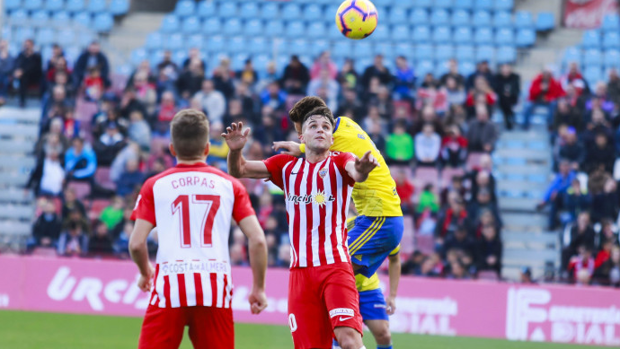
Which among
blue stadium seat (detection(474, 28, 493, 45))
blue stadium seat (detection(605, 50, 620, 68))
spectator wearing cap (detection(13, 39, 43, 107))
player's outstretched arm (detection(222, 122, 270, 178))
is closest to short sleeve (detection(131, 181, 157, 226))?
player's outstretched arm (detection(222, 122, 270, 178))

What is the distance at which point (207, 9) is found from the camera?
2128 cm

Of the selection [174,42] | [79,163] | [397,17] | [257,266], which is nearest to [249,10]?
[174,42]

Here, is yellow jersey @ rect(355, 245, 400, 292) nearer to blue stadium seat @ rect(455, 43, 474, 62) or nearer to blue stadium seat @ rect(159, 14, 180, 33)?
blue stadium seat @ rect(455, 43, 474, 62)

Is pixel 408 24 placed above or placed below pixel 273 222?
above

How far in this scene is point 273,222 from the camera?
47.0 feet

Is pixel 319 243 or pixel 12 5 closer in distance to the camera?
pixel 319 243

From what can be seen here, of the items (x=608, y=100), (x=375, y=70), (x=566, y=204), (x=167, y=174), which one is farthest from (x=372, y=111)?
(x=167, y=174)

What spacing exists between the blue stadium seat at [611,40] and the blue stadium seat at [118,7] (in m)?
11.4

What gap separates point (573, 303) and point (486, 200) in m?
2.60

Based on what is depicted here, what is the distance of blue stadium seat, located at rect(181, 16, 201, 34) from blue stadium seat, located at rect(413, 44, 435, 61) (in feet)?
17.3

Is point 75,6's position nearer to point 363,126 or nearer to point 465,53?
point 363,126

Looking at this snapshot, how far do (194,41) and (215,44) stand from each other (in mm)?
464

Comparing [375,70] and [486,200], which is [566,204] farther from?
[375,70]

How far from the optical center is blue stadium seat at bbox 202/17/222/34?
2058 centimetres
